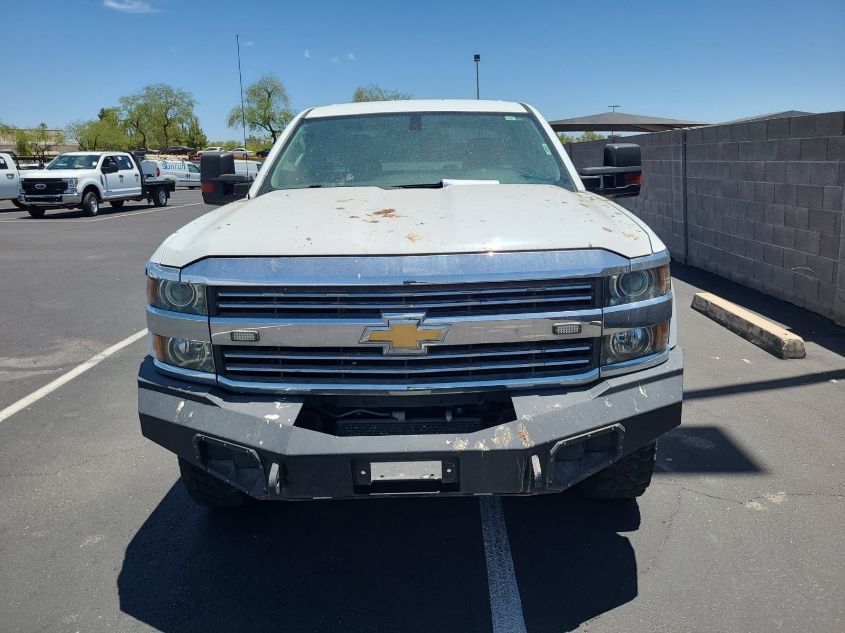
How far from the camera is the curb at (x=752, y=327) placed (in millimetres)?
6242

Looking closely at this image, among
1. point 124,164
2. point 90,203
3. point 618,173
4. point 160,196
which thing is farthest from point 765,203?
point 160,196

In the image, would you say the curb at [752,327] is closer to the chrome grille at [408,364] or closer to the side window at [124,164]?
the chrome grille at [408,364]

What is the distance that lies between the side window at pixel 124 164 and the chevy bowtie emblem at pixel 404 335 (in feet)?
84.5

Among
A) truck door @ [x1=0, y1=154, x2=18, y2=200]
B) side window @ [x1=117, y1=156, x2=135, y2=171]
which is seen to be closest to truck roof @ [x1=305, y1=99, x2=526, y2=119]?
side window @ [x1=117, y1=156, x2=135, y2=171]

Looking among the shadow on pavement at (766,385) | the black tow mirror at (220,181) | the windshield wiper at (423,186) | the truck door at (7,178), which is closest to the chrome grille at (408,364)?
the windshield wiper at (423,186)

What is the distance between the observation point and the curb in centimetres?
624

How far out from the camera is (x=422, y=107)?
4.90 meters

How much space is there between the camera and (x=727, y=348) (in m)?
6.64

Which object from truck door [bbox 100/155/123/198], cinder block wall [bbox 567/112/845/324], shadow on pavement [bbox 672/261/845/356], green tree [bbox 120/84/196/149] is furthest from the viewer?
green tree [bbox 120/84/196/149]

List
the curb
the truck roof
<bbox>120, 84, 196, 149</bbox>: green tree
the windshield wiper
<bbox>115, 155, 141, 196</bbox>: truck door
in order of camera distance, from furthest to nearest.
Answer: <bbox>120, 84, 196, 149</bbox>: green tree, <bbox>115, 155, 141, 196</bbox>: truck door, the curb, the truck roof, the windshield wiper

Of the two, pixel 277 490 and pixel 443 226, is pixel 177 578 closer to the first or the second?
pixel 277 490

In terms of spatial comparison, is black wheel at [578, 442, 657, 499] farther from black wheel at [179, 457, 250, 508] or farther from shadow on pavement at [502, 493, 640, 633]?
black wheel at [179, 457, 250, 508]

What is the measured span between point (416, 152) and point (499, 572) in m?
2.49

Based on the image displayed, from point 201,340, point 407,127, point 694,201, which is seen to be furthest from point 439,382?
point 694,201
